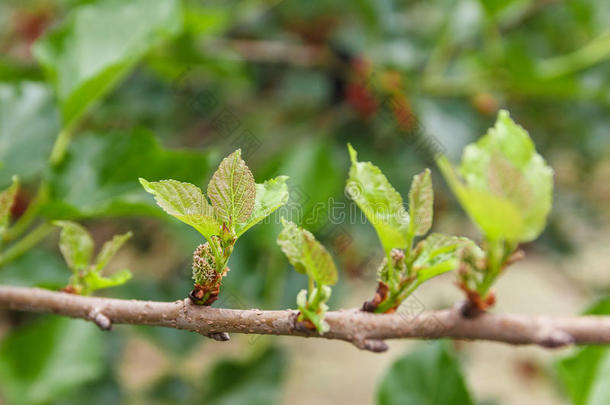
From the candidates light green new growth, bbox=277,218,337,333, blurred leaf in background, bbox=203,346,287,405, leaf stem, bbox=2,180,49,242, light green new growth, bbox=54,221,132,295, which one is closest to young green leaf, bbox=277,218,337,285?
light green new growth, bbox=277,218,337,333

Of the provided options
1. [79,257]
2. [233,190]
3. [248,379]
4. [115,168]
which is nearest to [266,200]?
[233,190]

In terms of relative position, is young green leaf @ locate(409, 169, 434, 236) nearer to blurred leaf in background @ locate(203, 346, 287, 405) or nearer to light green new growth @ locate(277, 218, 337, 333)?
light green new growth @ locate(277, 218, 337, 333)

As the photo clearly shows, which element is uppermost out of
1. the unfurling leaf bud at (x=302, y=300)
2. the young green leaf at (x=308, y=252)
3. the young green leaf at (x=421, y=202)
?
the young green leaf at (x=421, y=202)

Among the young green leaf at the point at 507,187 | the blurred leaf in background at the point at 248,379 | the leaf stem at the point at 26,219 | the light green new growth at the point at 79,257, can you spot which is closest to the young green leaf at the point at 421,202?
the young green leaf at the point at 507,187

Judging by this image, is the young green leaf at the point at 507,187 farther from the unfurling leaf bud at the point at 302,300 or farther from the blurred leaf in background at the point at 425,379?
the blurred leaf in background at the point at 425,379

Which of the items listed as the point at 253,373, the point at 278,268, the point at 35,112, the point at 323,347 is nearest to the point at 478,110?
the point at 278,268
